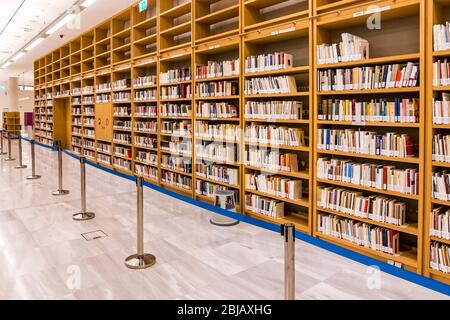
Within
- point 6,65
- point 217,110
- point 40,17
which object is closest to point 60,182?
point 217,110

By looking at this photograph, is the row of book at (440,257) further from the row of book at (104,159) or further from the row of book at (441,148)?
the row of book at (104,159)

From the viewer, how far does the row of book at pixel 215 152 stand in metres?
5.17

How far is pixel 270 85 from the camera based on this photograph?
4457 mm

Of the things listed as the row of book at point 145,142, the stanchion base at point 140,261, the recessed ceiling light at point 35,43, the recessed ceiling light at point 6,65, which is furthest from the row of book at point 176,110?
the recessed ceiling light at point 6,65

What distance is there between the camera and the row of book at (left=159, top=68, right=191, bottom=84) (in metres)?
5.94

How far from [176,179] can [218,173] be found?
4.31 ft

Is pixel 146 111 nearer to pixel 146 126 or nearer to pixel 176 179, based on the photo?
pixel 146 126

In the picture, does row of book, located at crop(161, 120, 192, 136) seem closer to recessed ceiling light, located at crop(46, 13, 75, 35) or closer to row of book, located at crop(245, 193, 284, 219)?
row of book, located at crop(245, 193, 284, 219)

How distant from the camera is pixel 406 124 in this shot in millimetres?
3148

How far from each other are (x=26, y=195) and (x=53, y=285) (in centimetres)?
377

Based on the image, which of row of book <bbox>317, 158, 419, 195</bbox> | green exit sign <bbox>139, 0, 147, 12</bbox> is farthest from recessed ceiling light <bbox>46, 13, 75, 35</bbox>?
row of book <bbox>317, 158, 419, 195</bbox>
